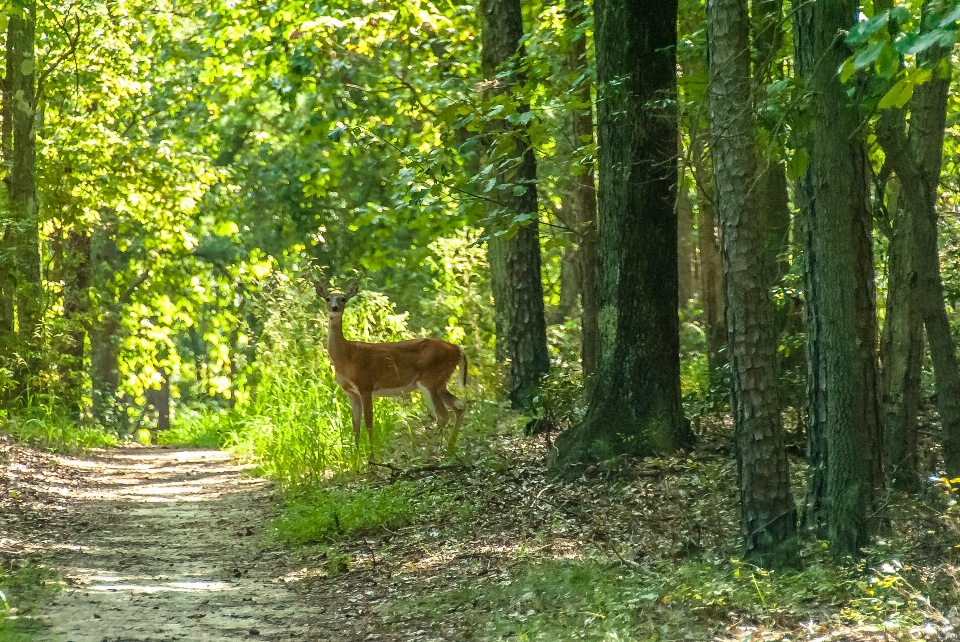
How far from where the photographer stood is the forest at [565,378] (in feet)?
20.5

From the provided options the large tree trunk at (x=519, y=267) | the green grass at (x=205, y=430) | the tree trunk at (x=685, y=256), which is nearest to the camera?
the large tree trunk at (x=519, y=267)

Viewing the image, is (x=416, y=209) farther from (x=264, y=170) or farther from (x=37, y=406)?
(x=264, y=170)

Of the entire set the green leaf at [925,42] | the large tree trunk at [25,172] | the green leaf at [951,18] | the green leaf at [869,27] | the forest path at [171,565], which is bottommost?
the forest path at [171,565]

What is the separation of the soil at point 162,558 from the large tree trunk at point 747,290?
2.30 m

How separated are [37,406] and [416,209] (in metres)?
6.99

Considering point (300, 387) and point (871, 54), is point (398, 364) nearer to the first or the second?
point (300, 387)

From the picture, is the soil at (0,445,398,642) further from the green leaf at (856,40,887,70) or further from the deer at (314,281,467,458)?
the green leaf at (856,40,887,70)

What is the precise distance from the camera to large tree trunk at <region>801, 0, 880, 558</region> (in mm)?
6207

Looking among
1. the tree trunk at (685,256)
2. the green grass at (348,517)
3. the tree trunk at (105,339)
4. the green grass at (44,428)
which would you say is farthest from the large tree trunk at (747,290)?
the tree trunk at (105,339)

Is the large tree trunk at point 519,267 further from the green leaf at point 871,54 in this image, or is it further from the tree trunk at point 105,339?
the tree trunk at point 105,339

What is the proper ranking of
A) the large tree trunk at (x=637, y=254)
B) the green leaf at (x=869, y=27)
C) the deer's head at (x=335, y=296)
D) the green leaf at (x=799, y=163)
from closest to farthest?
the green leaf at (x=869, y=27) < the green leaf at (x=799, y=163) < the large tree trunk at (x=637, y=254) < the deer's head at (x=335, y=296)

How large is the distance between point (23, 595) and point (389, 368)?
6801 millimetres

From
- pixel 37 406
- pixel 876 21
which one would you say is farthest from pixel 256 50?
pixel 876 21

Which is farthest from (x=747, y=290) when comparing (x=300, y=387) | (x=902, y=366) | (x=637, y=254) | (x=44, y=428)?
(x=44, y=428)
